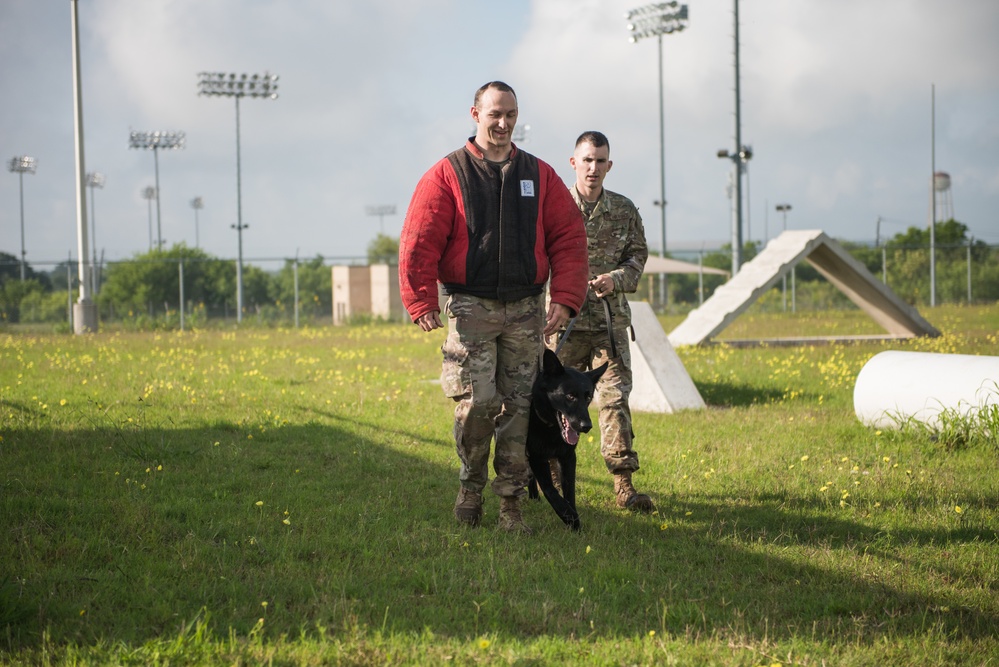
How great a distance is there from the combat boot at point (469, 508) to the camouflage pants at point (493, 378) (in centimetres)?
5

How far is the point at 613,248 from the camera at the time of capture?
229 inches

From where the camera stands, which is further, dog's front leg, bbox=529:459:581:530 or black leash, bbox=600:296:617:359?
black leash, bbox=600:296:617:359

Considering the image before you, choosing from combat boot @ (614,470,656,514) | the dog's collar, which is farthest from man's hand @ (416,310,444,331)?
combat boot @ (614,470,656,514)

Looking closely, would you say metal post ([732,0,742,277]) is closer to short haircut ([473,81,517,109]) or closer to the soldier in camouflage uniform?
the soldier in camouflage uniform

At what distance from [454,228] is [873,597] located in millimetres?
2632

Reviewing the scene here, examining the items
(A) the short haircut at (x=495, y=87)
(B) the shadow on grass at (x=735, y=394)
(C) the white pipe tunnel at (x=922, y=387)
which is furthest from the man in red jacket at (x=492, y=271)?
(B) the shadow on grass at (x=735, y=394)

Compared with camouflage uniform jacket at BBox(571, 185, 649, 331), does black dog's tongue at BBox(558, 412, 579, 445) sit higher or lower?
lower

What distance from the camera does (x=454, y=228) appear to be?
4746 millimetres

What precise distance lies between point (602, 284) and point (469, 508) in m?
1.56

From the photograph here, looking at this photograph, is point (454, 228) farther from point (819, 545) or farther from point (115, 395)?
point (115, 395)

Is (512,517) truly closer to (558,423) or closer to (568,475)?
(568,475)

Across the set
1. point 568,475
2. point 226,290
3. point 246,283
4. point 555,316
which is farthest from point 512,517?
point 246,283

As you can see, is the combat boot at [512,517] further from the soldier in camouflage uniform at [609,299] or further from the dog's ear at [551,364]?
the soldier in camouflage uniform at [609,299]

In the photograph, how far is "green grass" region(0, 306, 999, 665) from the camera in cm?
330
